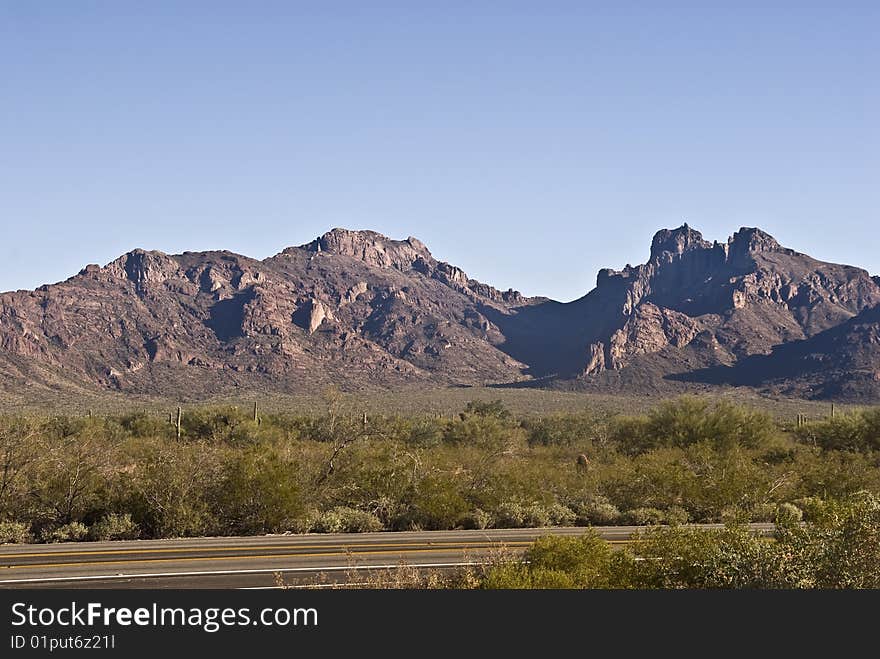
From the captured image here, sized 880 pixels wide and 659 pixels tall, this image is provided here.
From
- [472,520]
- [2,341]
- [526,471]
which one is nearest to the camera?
[472,520]

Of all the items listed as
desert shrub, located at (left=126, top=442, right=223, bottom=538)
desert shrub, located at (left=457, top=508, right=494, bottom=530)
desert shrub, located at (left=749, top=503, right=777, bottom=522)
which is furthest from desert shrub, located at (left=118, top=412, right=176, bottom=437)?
desert shrub, located at (left=749, top=503, right=777, bottom=522)

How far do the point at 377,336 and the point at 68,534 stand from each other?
142m

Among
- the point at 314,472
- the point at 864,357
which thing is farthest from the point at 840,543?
the point at 864,357

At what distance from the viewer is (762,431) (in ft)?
145

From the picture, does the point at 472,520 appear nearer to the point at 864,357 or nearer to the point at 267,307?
the point at 864,357

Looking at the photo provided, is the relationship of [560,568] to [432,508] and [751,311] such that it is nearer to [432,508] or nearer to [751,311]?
[432,508]

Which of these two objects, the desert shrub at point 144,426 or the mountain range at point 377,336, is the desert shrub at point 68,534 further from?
the mountain range at point 377,336

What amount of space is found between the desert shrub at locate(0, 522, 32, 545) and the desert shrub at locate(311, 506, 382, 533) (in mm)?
6675

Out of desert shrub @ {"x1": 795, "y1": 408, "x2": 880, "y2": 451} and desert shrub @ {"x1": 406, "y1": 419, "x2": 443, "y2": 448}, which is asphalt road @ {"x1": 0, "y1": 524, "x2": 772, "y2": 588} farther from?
desert shrub @ {"x1": 406, "y1": 419, "x2": 443, "y2": 448}

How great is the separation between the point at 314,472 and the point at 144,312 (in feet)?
427

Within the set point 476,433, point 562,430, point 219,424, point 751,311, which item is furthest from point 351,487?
point 751,311

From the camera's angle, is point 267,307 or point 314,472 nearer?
point 314,472

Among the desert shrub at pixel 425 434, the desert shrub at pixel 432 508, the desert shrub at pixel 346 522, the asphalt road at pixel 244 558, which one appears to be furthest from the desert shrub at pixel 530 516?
the desert shrub at pixel 425 434

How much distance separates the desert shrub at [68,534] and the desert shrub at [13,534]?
1.26ft
